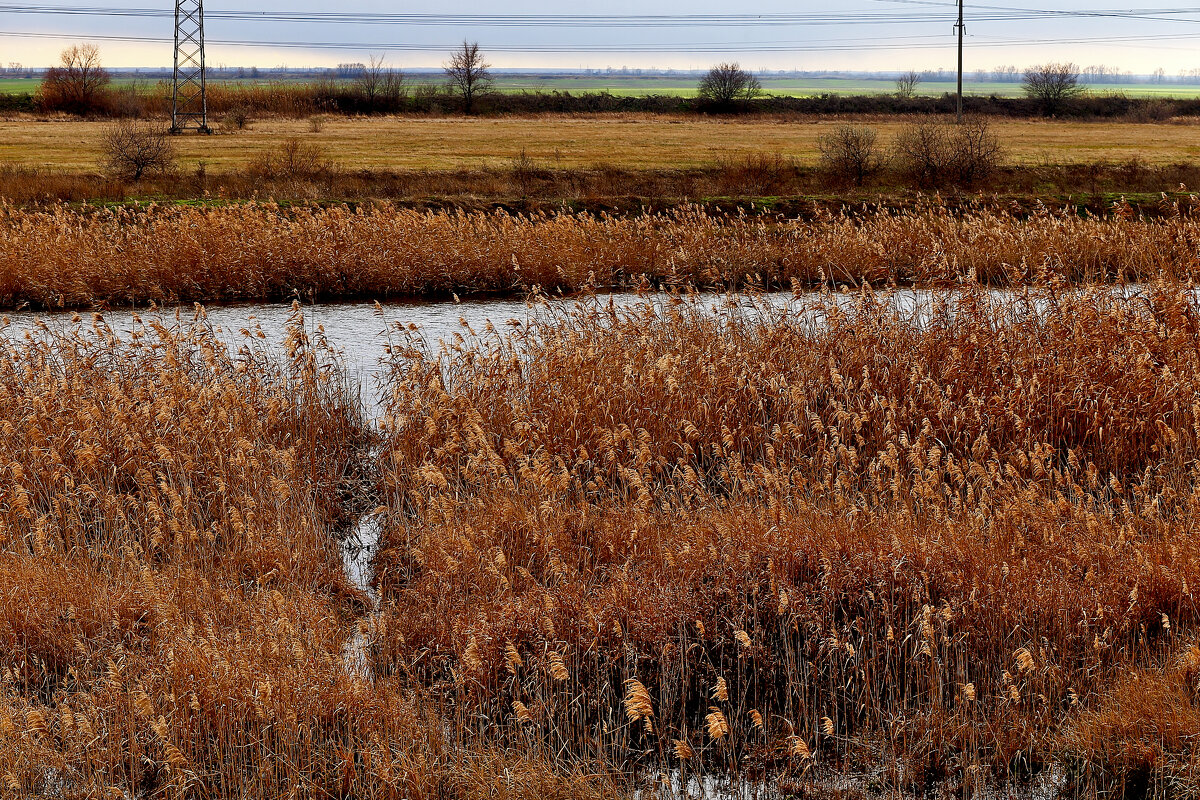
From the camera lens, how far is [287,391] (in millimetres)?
9836

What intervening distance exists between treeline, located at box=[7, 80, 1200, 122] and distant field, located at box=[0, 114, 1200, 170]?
603 centimetres

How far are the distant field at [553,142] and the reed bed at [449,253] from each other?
62.8ft

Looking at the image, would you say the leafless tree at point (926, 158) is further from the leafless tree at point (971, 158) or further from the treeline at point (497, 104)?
the treeline at point (497, 104)

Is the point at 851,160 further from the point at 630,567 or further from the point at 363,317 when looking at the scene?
the point at 630,567

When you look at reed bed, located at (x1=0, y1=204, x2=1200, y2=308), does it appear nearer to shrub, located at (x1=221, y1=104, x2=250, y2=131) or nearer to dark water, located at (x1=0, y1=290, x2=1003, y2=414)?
dark water, located at (x1=0, y1=290, x2=1003, y2=414)

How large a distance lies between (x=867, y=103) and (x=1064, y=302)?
81215 mm

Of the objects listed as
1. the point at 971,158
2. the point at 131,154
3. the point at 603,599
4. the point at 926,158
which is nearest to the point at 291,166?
the point at 131,154

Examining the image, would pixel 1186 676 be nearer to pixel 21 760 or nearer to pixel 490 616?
pixel 490 616

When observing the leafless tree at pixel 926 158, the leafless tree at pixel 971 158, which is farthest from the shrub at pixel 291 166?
the leafless tree at pixel 971 158

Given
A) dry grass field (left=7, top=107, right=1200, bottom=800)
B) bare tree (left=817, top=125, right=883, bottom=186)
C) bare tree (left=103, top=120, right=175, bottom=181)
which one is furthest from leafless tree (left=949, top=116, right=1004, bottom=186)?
bare tree (left=103, top=120, right=175, bottom=181)

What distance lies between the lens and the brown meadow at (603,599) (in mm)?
4977

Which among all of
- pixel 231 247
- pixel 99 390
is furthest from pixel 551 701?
pixel 231 247

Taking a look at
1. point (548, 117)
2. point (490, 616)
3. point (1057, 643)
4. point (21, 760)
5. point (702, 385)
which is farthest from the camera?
point (548, 117)

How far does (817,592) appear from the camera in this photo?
240 inches
